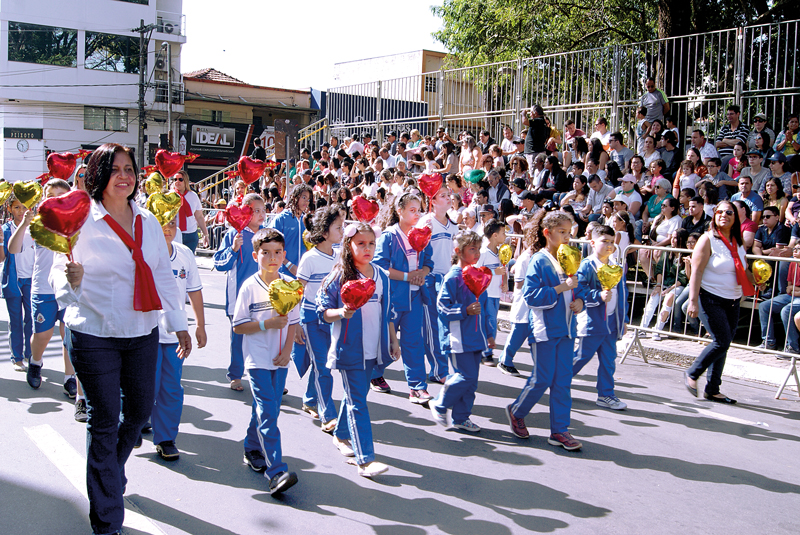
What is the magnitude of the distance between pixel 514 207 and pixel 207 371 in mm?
6227

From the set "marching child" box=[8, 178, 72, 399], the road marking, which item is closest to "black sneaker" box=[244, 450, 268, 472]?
the road marking

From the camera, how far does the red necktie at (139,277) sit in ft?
11.6

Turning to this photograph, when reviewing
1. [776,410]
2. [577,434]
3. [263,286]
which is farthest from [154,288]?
[776,410]

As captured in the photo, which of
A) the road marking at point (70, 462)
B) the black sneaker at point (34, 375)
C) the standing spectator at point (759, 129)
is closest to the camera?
the road marking at point (70, 462)

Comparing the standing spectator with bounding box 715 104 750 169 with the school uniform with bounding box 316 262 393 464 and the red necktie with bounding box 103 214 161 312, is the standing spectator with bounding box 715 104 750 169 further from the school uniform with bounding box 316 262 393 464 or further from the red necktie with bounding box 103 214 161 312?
the red necktie with bounding box 103 214 161 312

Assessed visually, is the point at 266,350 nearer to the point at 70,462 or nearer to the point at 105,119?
the point at 70,462

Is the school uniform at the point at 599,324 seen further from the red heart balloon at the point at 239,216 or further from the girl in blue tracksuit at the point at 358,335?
the red heart balloon at the point at 239,216

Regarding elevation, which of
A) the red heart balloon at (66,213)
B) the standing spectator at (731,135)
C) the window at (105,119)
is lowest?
the red heart balloon at (66,213)

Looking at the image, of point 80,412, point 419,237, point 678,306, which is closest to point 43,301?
point 80,412

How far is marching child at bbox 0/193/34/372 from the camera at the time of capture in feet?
22.6

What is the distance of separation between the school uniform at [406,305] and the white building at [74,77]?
33.6 meters

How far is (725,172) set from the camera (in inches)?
447

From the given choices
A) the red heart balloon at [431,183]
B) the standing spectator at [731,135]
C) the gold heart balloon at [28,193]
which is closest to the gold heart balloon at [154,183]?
the gold heart balloon at [28,193]

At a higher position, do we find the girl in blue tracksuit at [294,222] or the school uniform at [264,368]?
the girl in blue tracksuit at [294,222]
